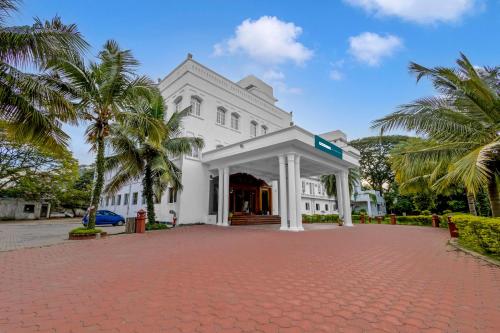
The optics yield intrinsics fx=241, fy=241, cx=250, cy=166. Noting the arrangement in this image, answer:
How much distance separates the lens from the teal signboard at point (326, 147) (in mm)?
13236

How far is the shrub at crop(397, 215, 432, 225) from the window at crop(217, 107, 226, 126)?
756 inches

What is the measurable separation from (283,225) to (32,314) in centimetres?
1091

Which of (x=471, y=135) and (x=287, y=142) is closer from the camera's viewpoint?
(x=471, y=135)

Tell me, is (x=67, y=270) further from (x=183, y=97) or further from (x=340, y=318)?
(x=183, y=97)

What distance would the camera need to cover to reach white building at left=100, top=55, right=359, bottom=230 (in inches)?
517

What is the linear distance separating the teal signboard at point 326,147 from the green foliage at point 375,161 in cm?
2551

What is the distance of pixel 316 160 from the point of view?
1492 cm

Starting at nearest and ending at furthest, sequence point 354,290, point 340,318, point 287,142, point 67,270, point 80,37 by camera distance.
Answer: point 340,318 → point 354,290 → point 67,270 → point 80,37 → point 287,142

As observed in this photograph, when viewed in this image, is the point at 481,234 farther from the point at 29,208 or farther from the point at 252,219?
the point at 29,208

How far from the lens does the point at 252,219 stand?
17.6 m

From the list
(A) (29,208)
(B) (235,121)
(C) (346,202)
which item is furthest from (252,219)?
(A) (29,208)

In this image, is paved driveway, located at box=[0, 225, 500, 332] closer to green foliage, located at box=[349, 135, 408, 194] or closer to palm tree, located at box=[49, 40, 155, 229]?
palm tree, located at box=[49, 40, 155, 229]

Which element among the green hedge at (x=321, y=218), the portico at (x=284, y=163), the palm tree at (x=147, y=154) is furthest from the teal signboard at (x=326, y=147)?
the green hedge at (x=321, y=218)

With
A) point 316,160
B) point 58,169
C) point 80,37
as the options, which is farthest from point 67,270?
point 58,169
